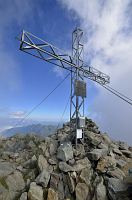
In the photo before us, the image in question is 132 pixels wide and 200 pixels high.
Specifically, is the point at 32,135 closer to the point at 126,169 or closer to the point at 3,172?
the point at 3,172

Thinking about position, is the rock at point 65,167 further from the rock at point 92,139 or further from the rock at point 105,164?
the rock at point 92,139

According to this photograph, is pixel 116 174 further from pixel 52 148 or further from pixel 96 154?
pixel 52 148

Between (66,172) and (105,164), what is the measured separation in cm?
357

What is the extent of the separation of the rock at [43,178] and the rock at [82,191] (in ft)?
8.14

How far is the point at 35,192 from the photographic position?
14641 mm

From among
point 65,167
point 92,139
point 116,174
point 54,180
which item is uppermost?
point 92,139

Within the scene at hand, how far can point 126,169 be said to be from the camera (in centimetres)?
1884

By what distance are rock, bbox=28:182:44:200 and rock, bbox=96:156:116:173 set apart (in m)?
5.30

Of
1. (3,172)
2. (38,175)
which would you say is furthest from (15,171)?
(38,175)

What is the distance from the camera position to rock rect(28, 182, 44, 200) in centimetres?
1432

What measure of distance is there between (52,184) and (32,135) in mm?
10386

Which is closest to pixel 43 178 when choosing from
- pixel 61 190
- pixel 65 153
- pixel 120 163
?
pixel 61 190

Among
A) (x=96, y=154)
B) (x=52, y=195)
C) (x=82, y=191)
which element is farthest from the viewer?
(x=96, y=154)

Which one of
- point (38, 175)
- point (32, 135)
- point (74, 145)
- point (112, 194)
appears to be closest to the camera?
point (112, 194)
